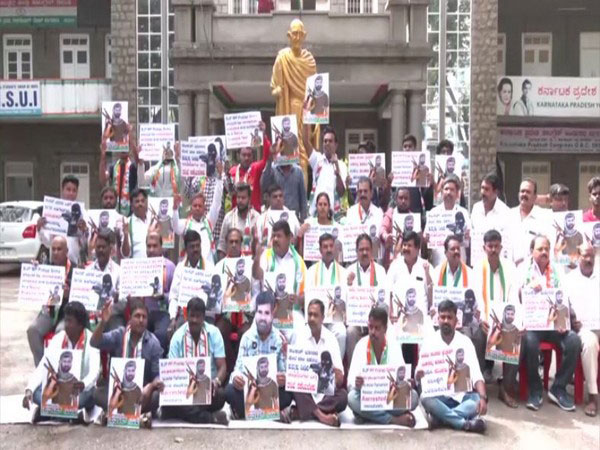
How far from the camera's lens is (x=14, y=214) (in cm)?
1541

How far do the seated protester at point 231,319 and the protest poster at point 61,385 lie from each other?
1171 mm

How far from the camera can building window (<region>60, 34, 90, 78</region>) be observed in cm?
2345

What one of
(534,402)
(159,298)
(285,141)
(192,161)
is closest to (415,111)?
(285,141)

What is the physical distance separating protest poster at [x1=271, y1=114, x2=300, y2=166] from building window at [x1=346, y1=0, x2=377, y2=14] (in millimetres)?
13563

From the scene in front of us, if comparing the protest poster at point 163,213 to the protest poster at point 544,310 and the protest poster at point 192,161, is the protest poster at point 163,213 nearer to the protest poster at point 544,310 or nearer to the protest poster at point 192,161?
the protest poster at point 192,161

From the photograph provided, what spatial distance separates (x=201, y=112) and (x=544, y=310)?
1056cm

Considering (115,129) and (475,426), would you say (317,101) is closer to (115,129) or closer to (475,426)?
(115,129)

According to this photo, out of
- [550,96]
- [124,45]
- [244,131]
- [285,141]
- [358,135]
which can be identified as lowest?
[285,141]

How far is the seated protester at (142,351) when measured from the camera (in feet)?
18.9

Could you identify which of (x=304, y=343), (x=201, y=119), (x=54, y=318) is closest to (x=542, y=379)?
(x=304, y=343)

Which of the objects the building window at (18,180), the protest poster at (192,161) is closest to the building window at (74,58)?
the building window at (18,180)

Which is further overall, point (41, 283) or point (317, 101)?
point (317, 101)

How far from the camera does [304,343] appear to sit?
19.3 ft

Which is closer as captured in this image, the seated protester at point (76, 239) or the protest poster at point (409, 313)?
the protest poster at point (409, 313)
